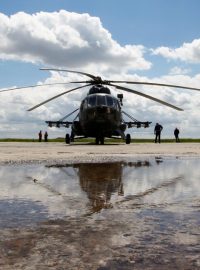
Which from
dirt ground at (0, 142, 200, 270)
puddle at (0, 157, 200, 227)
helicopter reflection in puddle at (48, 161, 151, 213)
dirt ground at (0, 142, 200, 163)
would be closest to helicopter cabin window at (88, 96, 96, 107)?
dirt ground at (0, 142, 200, 163)

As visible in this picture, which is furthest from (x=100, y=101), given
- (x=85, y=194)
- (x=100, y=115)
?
(x=85, y=194)

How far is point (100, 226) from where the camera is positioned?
10.4 ft

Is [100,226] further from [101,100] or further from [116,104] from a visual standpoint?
[116,104]

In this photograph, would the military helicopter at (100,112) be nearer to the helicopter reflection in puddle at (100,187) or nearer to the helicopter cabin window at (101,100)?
the helicopter cabin window at (101,100)

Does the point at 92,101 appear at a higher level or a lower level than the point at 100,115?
higher

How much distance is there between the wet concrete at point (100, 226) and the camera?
7.60 ft

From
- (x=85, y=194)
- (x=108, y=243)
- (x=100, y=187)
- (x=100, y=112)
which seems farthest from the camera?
(x=100, y=112)

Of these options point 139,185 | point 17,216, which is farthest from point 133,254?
point 139,185

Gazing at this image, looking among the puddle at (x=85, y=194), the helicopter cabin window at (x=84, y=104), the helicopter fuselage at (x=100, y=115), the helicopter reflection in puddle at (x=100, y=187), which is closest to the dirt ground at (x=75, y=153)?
the helicopter reflection in puddle at (x=100, y=187)

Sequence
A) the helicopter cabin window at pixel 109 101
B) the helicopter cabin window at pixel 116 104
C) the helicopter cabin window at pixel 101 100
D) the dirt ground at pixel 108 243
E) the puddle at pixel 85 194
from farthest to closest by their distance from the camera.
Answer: the helicopter cabin window at pixel 116 104 → the helicopter cabin window at pixel 109 101 → the helicopter cabin window at pixel 101 100 → the puddle at pixel 85 194 → the dirt ground at pixel 108 243

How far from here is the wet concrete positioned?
232cm

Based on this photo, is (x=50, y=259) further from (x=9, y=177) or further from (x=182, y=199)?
(x=9, y=177)

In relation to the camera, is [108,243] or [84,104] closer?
[108,243]

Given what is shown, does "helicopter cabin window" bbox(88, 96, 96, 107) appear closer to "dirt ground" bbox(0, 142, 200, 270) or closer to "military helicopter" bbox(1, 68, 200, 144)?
"military helicopter" bbox(1, 68, 200, 144)
